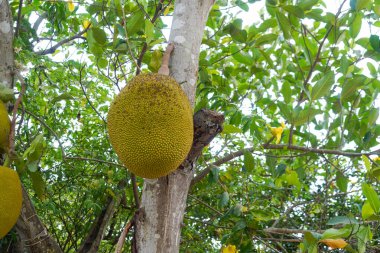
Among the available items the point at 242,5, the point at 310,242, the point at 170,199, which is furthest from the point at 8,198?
the point at 242,5

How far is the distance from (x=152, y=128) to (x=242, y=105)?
110 cm

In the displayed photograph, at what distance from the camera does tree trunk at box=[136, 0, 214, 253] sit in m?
0.96

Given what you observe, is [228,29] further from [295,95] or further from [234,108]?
[295,95]

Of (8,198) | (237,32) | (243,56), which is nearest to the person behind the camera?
(8,198)

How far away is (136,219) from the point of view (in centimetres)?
98

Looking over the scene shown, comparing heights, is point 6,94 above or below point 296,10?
below

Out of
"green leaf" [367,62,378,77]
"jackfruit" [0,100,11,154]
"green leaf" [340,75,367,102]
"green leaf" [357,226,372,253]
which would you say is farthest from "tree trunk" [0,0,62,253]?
"green leaf" [367,62,378,77]

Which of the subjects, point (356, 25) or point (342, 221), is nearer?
point (342, 221)

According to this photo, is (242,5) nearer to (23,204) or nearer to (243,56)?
(243,56)

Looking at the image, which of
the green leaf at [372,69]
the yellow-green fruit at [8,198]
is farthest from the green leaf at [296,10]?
the yellow-green fruit at [8,198]

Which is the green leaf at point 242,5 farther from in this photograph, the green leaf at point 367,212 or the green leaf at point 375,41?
the green leaf at point 367,212

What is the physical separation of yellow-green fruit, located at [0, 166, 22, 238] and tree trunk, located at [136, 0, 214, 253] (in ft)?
1.09

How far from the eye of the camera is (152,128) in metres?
0.92

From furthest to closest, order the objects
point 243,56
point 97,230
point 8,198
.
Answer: point 97,230 < point 243,56 < point 8,198
